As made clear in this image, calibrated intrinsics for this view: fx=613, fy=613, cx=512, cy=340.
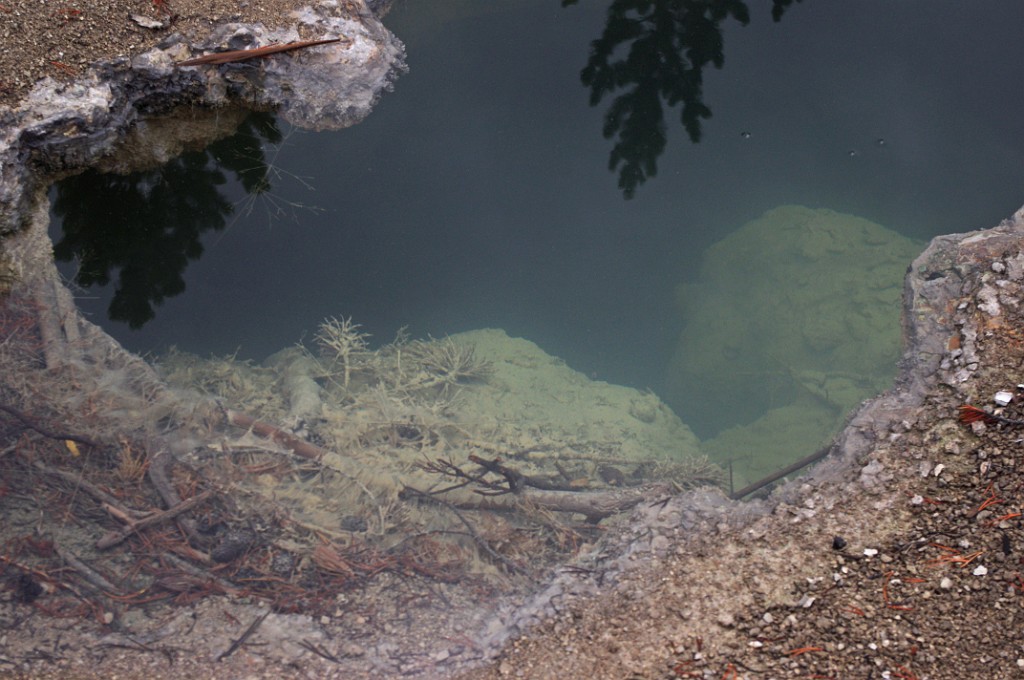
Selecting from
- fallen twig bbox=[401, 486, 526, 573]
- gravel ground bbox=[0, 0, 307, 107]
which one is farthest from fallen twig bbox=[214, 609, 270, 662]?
gravel ground bbox=[0, 0, 307, 107]

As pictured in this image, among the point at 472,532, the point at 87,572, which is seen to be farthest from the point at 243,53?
the point at 472,532

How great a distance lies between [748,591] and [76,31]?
4516mm

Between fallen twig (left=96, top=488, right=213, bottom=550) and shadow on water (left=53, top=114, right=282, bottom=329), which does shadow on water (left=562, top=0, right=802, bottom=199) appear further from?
fallen twig (left=96, top=488, right=213, bottom=550)

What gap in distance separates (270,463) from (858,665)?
3.38 meters

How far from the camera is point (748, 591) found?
2.51 metres

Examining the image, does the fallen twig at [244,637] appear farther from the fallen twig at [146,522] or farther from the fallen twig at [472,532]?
the fallen twig at [472,532]

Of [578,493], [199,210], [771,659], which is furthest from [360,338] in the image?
[771,659]

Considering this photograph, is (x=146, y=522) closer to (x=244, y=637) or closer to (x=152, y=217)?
(x=244, y=637)

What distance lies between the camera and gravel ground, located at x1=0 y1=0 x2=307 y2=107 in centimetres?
330

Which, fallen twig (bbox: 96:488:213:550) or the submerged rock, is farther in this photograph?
the submerged rock

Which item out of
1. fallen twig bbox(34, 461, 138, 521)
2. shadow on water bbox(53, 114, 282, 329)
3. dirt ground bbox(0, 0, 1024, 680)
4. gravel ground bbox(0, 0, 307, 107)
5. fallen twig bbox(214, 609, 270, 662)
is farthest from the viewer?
shadow on water bbox(53, 114, 282, 329)

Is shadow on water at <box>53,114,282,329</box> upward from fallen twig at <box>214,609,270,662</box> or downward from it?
upward

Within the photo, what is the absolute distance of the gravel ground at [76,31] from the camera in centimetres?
330

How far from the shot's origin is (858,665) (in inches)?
84.1
